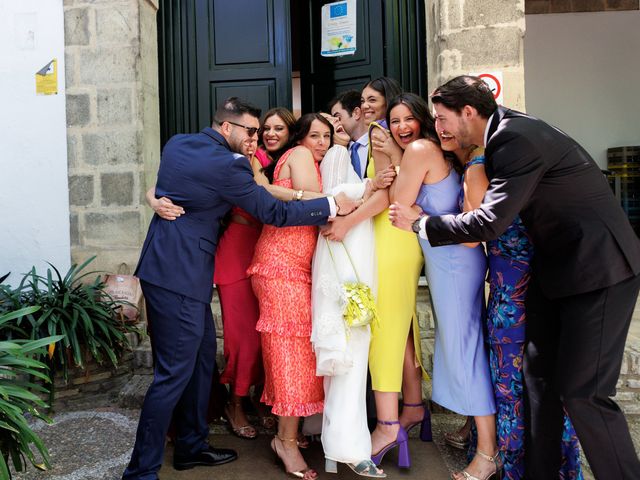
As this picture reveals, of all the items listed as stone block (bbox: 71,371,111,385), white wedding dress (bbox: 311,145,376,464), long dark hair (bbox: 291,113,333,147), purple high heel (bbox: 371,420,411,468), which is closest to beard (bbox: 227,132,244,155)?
long dark hair (bbox: 291,113,333,147)

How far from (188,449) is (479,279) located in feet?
5.98

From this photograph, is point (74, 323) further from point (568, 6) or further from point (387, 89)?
point (568, 6)

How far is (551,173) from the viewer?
2336 mm

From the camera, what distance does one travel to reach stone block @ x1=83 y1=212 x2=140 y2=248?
4.81 metres

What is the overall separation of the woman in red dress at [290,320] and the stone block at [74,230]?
2.40 m

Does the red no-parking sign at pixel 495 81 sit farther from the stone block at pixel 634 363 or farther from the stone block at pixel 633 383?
the stone block at pixel 633 383

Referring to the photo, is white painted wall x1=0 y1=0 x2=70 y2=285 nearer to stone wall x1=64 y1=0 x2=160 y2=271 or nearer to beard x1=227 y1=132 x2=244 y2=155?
stone wall x1=64 y1=0 x2=160 y2=271

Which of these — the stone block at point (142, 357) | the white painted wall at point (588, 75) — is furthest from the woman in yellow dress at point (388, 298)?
the white painted wall at point (588, 75)

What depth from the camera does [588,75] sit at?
9.34 metres

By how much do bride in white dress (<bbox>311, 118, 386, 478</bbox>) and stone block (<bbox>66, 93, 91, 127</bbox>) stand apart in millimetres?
2769

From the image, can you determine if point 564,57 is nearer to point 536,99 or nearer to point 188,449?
point 536,99

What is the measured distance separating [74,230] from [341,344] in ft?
10.0

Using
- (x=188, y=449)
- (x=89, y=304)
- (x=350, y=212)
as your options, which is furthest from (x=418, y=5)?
(x=188, y=449)

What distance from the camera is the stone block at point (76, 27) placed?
4770mm
